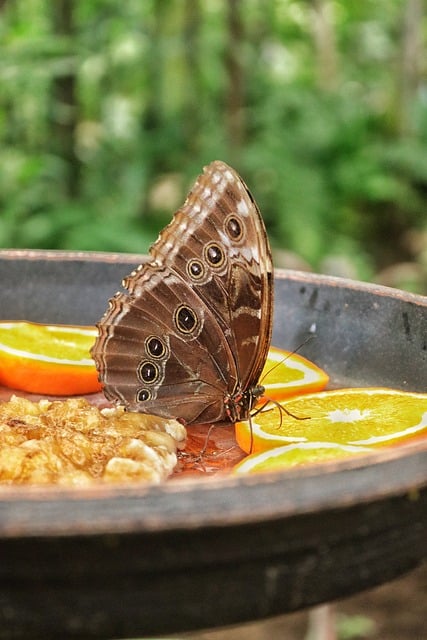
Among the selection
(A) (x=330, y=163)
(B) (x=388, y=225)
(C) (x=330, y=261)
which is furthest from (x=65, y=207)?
(B) (x=388, y=225)

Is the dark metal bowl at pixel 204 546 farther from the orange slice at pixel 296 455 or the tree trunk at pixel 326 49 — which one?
the tree trunk at pixel 326 49

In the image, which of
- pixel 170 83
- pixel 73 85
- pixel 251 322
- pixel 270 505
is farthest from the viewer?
pixel 170 83

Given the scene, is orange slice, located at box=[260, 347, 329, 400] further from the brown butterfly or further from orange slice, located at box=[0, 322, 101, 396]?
orange slice, located at box=[0, 322, 101, 396]

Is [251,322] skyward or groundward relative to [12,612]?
skyward

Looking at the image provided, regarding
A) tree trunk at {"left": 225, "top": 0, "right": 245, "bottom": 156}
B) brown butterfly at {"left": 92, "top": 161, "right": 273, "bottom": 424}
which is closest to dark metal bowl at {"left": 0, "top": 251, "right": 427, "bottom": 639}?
brown butterfly at {"left": 92, "top": 161, "right": 273, "bottom": 424}

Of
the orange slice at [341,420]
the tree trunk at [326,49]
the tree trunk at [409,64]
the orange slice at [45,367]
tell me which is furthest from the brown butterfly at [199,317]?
the tree trunk at [326,49]

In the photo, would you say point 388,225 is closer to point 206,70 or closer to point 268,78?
point 268,78
